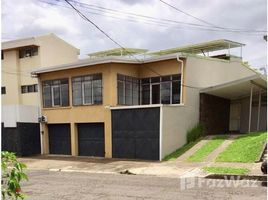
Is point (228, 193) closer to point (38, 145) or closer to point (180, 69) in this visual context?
point (180, 69)

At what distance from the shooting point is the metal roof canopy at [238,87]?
65.2ft

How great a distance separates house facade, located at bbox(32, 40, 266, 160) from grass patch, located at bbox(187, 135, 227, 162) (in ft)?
5.15

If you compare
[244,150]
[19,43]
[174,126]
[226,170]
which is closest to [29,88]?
[19,43]

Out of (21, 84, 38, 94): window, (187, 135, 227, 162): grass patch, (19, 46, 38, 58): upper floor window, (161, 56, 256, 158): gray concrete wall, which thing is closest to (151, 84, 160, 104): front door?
(161, 56, 256, 158): gray concrete wall

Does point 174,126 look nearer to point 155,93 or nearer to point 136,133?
point 136,133

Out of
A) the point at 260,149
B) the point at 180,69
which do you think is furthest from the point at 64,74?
the point at 260,149

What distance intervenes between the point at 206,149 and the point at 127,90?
6491mm

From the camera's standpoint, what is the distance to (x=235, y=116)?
1056 inches

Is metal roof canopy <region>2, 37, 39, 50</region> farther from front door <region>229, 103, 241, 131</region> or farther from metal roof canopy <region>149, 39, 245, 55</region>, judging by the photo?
front door <region>229, 103, 241, 131</region>

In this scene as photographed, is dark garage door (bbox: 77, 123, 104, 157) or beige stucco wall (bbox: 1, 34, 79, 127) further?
beige stucco wall (bbox: 1, 34, 79, 127)

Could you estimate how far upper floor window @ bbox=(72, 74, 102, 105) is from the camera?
21359 mm

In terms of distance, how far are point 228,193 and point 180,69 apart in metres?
12.1

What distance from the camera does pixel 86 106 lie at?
71.9 ft

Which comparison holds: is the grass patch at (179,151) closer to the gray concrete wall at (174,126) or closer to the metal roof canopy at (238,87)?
the gray concrete wall at (174,126)
